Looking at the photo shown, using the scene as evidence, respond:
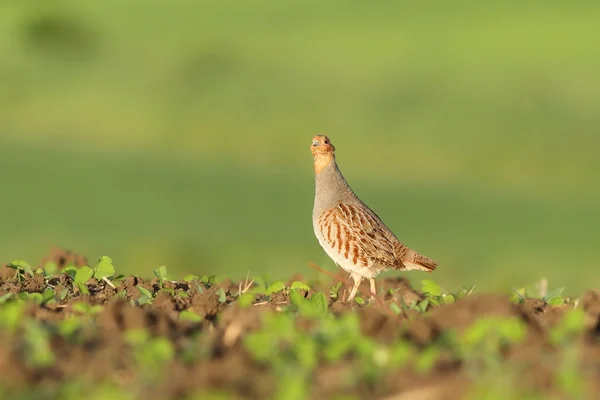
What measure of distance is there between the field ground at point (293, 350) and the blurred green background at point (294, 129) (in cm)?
522

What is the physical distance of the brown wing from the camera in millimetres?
6918

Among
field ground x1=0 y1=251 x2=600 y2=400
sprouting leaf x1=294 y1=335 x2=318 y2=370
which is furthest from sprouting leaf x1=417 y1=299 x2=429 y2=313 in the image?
sprouting leaf x1=294 y1=335 x2=318 y2=370

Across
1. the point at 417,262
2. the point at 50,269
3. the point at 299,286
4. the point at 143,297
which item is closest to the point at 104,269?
the point at 50,269

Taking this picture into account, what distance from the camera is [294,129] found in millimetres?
21531

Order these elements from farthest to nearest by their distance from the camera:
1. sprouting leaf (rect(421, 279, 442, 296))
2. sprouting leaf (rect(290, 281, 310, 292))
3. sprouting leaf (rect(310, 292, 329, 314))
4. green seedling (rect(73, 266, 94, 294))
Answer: sprouting leaf (rect(290, 281, 310, 292)) < sprouting leaf (rect(421, 279, 442, 296)) < green seedling (rect(73, 266, 94, 294)) < sprouting leaf (rect(310, 292, 329, 314))

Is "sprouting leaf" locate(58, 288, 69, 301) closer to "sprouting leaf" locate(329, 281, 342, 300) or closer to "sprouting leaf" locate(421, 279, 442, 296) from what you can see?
"sprouting leaf" locate(329, 281, 342, 300)

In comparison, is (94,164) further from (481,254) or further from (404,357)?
(404,357)

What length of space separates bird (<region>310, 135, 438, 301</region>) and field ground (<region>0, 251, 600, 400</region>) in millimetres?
1712

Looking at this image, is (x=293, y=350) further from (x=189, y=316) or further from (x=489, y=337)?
(x=189, y=316)

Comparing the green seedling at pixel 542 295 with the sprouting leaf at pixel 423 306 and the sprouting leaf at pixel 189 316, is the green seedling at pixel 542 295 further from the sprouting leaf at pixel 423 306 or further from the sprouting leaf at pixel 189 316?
the sprouting leaf at pixel 189 316

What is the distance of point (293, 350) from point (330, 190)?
3375 mm

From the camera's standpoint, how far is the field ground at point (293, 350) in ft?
11.1

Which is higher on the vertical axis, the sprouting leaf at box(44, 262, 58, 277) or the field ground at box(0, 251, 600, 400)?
the field ground at box(0, 251, 600, 400)

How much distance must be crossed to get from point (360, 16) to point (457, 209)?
13277 millimetres
